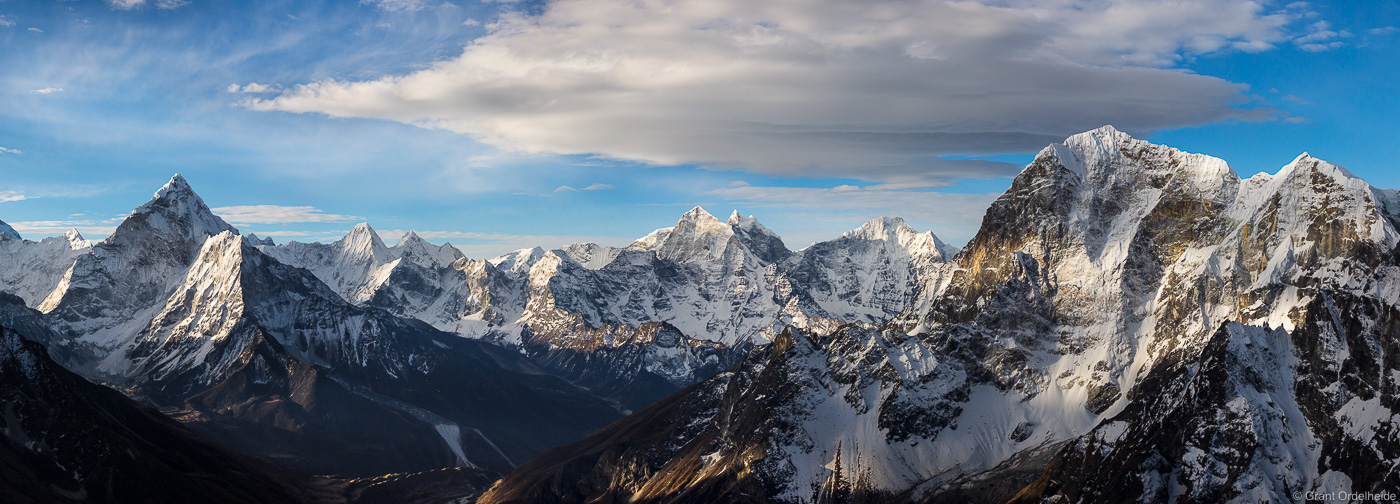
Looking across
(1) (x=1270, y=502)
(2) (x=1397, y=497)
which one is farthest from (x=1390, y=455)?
(1) (x=1270, y=502)

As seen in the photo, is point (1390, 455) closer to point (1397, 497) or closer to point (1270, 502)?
point (1397, 497)

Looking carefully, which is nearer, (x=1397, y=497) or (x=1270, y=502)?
(x=1397, y=497)
